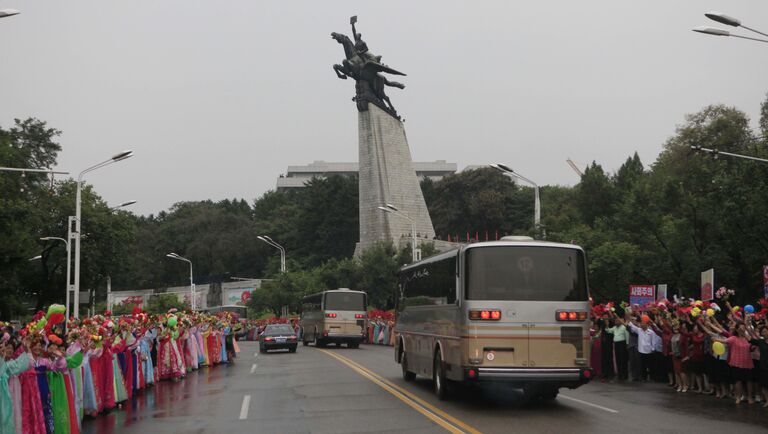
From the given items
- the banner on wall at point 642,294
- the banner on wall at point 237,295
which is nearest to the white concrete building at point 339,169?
the banner on wall at point 237,295

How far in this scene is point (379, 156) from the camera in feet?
→ 220

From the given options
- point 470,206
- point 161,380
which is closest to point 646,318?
point 161,380

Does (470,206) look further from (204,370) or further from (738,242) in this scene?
(204,370)

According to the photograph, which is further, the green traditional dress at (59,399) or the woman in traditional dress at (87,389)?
the woman in traditional dress at (87,389)

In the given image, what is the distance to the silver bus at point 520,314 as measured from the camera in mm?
14383

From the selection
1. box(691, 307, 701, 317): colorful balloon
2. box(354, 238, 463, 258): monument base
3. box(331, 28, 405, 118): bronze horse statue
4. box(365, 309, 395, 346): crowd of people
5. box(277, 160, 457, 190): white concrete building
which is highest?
box(277, 160, 457, 190): white concrete building

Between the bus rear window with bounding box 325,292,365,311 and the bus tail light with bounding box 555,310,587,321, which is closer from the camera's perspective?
the bus tail light with bounding box 555,310,587,321

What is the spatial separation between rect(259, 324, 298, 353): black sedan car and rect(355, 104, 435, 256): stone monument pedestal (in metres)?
27.7

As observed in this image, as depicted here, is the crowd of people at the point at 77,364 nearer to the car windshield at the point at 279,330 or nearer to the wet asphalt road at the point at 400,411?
the wet asphalt road at the point at 400,411

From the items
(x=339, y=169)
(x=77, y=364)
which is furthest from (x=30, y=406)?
(x=339, y=169)

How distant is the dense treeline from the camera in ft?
113

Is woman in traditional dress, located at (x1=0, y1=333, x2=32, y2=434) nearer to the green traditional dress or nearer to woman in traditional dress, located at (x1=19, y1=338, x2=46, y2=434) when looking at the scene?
woman in traditional dress, located at (x1=19, y1=338, x2=46, y2=434)

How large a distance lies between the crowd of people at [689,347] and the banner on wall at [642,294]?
2.43m

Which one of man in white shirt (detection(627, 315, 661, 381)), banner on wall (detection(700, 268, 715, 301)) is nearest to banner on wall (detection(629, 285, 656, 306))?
banner on wall (detection(700, 268, 715, 301))
